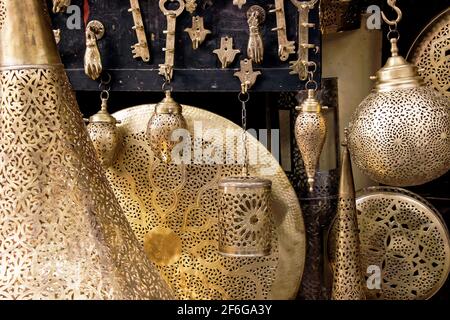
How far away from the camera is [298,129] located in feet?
4.34

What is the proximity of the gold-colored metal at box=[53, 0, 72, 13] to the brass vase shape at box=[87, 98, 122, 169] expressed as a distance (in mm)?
203

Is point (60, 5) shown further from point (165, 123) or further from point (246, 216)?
point (246, 216)

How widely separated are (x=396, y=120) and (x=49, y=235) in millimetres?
676

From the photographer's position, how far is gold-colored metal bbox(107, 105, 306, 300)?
144 centimetres

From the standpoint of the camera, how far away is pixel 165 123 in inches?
53.8

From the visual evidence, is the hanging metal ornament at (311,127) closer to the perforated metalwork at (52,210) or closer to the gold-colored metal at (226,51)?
the gold-colored metal at (226,51)

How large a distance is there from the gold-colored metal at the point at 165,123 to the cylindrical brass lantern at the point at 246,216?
15cm

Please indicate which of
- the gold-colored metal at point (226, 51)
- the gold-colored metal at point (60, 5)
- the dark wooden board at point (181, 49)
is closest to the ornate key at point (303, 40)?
the dark wooden board at point (181, 49)

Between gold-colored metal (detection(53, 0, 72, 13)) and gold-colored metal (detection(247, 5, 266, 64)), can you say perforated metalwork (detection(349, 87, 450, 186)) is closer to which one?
gold-colored metal (detection(247, 5, 266, 64))

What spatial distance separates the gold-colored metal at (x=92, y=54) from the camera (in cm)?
134

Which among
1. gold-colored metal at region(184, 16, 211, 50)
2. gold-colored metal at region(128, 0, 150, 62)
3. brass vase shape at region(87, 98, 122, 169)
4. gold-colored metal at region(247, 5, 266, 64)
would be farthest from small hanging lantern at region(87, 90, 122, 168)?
gold-colored metal at region(247, 5, 266, 64)

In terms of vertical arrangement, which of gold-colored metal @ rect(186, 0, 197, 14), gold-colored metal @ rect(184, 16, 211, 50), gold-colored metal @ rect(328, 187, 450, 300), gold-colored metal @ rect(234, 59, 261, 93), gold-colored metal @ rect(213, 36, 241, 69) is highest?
gold-colored metal @ rect(186, 0, 197, 14)

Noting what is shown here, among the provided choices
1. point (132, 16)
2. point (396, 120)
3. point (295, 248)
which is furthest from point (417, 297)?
point (132, 16)
